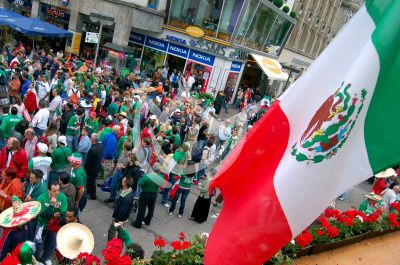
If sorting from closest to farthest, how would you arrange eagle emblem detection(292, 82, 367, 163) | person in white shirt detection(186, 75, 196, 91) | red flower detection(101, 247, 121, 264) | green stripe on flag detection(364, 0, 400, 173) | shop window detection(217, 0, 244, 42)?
1. green stripe on flag detection(364, 0, 400, 173)
2. eagle emblem detection(292, 82, 367, 163)
3. red flower detection(101, 247, 121, 264)
4. person in white shirt detection(186, 75, 196, 91)
5. shop window detection(217, 0, 244, 42)

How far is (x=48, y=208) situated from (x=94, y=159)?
2.76 m

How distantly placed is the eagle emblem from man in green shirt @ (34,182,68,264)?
462 cm

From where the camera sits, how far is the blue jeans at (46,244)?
6.36 m

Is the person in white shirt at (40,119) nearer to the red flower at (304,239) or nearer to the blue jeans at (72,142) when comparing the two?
the blue jeans at (72,142)

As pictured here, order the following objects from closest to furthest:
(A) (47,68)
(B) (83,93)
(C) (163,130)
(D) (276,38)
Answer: (C) (163,130) → (B) (83,93) → (A) (47,68) → (D) (276,38)

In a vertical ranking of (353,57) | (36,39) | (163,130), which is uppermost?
(353,57)

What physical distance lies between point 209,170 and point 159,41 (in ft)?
61.2

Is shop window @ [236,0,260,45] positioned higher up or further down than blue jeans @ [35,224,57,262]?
higher up

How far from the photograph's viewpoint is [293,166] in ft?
8.83

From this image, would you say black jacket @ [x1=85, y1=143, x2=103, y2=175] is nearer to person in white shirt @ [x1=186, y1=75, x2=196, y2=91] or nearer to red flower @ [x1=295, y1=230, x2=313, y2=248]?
red flower @ [x1=295, y1=230, x2=313, y2=248]

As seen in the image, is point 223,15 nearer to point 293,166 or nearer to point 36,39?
point 36,39

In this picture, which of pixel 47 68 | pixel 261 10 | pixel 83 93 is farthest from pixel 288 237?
pixel 261 10

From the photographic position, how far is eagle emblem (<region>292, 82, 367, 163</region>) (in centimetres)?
255

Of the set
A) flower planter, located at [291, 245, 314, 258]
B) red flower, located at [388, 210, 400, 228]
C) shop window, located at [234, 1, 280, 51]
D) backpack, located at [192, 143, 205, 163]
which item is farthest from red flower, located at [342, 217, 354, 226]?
shop window, located at [234, 1, 280, 51]
